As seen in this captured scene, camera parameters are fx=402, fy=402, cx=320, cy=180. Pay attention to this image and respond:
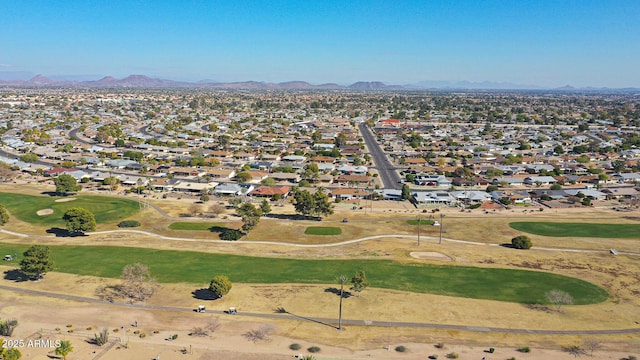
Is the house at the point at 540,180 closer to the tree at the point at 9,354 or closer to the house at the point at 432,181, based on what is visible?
the house at the point at 432,181

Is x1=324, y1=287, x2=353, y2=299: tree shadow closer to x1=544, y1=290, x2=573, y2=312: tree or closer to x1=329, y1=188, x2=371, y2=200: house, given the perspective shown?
x1=544, y1=290, x2=573, y2=312: tree

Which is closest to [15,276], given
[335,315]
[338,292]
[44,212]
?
[44,212]

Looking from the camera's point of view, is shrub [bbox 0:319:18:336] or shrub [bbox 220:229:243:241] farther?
shrub [bbox 220:229:243:241]

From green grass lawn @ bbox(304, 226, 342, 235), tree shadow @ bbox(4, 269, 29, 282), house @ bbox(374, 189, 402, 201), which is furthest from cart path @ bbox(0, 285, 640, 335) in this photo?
house @ bbox(374, 189, 402, 201)

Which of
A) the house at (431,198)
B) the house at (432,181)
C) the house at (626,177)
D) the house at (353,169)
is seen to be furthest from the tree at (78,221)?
the house at (626,177)

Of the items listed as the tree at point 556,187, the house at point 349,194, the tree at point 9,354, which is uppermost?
the tree at point 556,187

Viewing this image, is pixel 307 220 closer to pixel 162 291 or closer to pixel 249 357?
pixel 162 291
